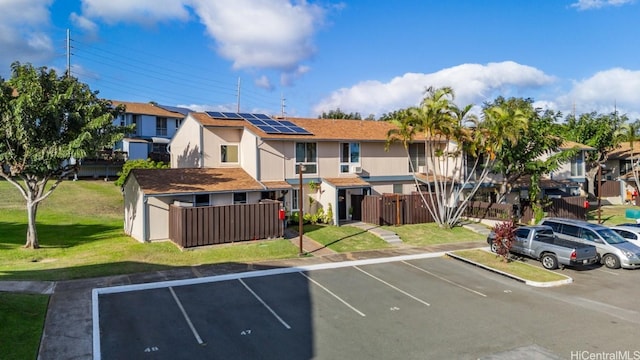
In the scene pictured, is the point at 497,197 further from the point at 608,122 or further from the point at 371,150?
the point at 608,122

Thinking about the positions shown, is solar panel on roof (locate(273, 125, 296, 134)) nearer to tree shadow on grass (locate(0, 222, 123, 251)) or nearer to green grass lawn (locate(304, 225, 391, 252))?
green grass lawn (locate(304, 225, 391, 252))

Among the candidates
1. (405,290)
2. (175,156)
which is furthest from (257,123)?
(405,290)

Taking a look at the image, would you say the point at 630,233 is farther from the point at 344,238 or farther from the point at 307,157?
the point at 307,157

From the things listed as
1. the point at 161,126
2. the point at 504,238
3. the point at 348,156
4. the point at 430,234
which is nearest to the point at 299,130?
the point at 348,156

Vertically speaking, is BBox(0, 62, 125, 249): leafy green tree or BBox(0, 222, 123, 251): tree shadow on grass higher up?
BBox(0, 62, 125, 249): leafy green tree

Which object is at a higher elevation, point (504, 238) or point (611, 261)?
point (504, 238)

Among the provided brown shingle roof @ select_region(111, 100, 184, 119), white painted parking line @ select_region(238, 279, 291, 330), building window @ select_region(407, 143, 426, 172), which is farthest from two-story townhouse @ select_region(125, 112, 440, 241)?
brown shingle roof @ select_region(111, 100, 184, 119)
